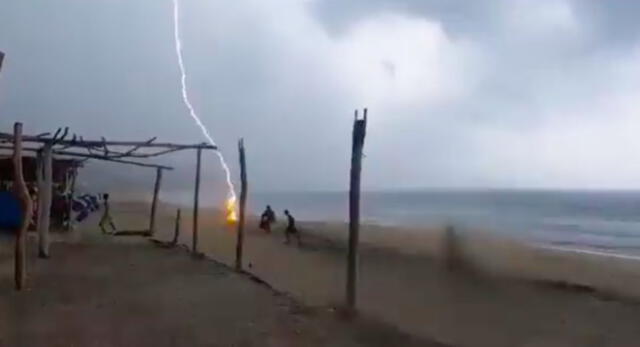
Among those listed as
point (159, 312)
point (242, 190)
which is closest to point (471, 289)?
point (242, 190)

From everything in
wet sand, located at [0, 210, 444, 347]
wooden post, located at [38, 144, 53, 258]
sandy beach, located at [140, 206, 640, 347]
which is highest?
wooden post, located at [38, 144, 53, 258]

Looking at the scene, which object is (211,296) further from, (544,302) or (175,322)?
(544,302)

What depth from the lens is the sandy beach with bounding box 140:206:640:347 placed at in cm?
1093

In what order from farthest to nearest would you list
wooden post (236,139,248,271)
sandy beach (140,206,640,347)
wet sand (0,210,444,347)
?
wooden post (236,139,248,271)
sandy beach (140,206,640,347)
wet sand (0,210,444,347)

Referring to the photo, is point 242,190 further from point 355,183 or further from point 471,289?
point 355,183

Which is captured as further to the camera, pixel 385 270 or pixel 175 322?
pixel 385 270

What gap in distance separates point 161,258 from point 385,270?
5.33 meters

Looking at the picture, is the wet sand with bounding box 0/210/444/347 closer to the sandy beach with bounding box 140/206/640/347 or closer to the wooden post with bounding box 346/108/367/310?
the wooden post with bounding box 346/108/367/310

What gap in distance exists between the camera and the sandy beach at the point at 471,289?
1093 cm

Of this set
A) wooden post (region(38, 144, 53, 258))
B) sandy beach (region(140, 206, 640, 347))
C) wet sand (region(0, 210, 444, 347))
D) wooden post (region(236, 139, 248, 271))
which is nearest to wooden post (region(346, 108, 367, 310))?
wet sand (region(0, 210, 444, 347))

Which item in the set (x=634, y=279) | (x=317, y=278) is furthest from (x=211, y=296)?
(x=634, y=279)

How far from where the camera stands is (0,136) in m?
13.1

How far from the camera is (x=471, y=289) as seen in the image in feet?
50.8

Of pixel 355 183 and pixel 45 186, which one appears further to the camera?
pixel 45 186
